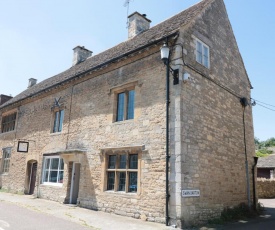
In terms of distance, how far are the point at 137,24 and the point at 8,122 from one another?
13235 mm

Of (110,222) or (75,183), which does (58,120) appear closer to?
(75,183)

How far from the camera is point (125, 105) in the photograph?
1139 centimetres

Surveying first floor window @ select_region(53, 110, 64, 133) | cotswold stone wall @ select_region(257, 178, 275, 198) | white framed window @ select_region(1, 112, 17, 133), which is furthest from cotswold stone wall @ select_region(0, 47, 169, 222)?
cotswold stone wall @ select_region(257, 178, 275, 198)

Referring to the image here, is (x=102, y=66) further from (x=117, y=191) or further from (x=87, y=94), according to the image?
(x=117, y=191)

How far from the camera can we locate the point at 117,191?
10.6 meters

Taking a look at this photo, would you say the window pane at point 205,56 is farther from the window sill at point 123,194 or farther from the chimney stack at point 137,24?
the window sill at point 123,194

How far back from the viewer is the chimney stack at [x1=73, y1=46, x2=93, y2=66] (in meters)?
20.0

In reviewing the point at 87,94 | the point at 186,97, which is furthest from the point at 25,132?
the point at 186,97

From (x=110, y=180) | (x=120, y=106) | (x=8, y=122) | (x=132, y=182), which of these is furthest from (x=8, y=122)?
(x=132, y=182)

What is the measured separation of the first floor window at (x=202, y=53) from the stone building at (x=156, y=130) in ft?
0.16

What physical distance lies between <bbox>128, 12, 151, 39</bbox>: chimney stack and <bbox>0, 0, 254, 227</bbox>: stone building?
0.20 feet

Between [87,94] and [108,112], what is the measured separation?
2.18 m

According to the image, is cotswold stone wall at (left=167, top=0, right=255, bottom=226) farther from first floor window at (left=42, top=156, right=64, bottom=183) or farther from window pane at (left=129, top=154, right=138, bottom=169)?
first floor window at (left=42, top=156, right=64, bottom=183)

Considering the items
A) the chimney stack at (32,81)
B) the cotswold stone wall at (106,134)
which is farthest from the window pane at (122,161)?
the chimney stack at (32,81)
